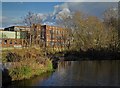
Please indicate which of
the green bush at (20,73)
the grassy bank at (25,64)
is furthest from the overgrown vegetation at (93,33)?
the green bush at (20,73)

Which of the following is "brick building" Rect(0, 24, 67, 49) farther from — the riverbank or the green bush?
the green bush

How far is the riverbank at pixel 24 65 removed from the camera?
16172 millimetres

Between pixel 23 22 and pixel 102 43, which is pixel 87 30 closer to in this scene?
pixel 102 43

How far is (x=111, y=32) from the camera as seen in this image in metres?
41.7

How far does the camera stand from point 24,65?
684 inches

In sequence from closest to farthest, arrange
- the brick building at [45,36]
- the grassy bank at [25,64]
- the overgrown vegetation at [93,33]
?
1. the grassy bank at [25,64]
2. the overgrown vegetation at [93,33]
3. the brick building at [45,36]


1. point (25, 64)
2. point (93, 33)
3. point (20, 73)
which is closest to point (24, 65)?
point (25, 64)

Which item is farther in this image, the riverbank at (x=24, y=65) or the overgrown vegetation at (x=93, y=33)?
the overgrown vegetation at (x=93, y=33)

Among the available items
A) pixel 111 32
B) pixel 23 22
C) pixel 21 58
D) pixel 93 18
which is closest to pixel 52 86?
pixel 21 58

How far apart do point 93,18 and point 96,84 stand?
30.4 metres

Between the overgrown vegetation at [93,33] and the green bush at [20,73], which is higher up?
the overgrown vegetation at [93,33]

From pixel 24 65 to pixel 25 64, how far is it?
35cm

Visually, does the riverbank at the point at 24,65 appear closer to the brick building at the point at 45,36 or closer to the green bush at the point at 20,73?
the green bush at the point at 20,73

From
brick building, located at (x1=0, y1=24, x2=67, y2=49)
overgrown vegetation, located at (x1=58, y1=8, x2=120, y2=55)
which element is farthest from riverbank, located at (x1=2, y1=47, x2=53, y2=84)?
brick building, located at (x1=0, y1=24, x2=67, y2=49)
